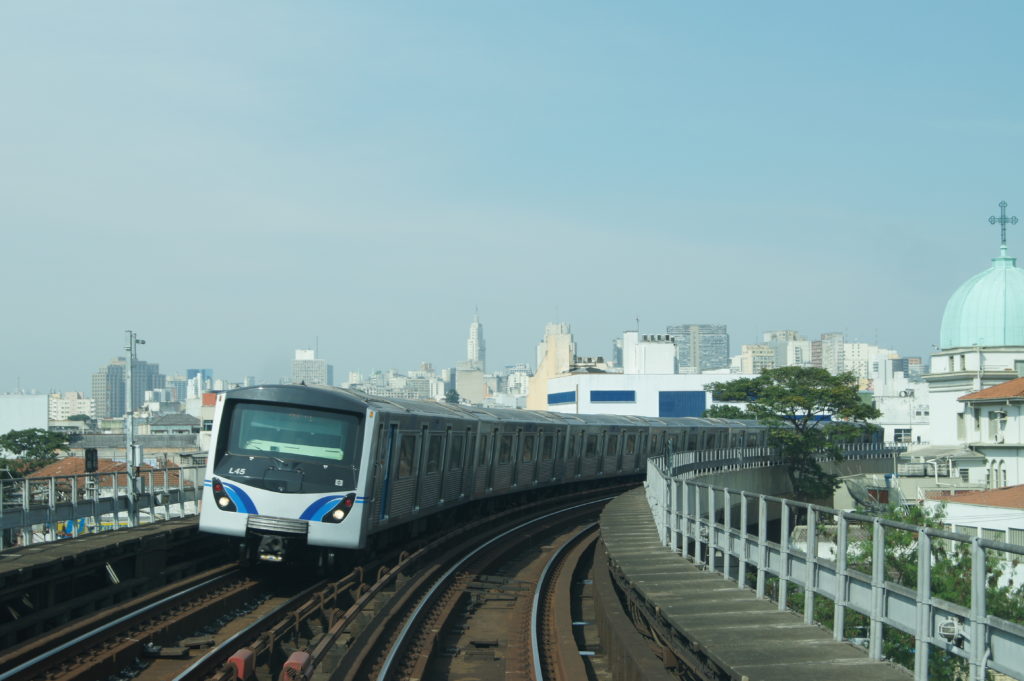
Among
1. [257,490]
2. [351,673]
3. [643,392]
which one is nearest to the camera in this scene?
[351,673]

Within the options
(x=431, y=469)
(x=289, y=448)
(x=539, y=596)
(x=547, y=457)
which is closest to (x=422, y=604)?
(x=539, y=596)

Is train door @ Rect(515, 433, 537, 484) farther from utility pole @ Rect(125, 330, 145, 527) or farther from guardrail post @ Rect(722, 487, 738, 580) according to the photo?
guardrail post @ Rect(722, 487, 738, 580)

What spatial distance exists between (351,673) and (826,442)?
43774 millimetres

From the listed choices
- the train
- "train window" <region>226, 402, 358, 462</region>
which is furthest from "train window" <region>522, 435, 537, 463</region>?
"train window" <region>226, 402, 358, 462</region>

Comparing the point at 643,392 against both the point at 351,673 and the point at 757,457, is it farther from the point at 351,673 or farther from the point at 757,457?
the point at 351,673

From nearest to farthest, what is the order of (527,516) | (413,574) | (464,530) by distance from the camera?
(413,574) < (464,530) < (527,516)

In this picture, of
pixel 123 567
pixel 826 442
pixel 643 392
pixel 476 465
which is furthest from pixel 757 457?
pixel 643 392

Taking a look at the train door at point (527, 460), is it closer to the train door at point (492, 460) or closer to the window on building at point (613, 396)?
the train door at point (492, 460)

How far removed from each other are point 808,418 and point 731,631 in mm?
45304

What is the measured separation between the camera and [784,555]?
8859 mm

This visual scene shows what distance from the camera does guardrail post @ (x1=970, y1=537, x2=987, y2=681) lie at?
5793mm

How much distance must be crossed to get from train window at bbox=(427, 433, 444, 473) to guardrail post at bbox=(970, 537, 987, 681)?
14.0m

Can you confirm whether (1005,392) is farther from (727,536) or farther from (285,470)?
(727,536)

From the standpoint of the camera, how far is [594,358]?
147250 millimetres
